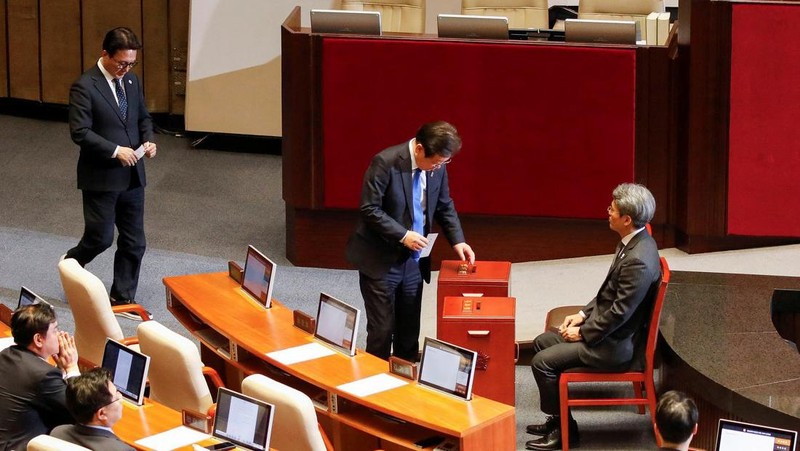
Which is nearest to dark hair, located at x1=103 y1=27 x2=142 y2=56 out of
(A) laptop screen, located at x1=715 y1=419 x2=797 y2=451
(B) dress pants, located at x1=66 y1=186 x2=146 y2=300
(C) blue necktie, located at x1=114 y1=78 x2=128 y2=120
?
(C) blue necktie, located at x1=114 y1=78 x2=128 y2=120

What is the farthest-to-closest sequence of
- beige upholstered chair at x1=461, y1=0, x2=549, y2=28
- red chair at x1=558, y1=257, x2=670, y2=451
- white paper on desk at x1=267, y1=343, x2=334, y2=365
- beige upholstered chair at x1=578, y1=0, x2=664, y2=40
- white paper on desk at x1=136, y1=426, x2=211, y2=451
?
beige upholstered chair at x1=461, y1=0, x2=549, y2=28
beige upholstered chair at x1=578, y1=0, x2=664, y2=40
red chair at x1=558, y1=257, x2=670, y2=451
white paper on desk at x1=267, y1=343, x2=334, y2=365
white paper on desk at x1=136, y1=426, x2=211, y2=451

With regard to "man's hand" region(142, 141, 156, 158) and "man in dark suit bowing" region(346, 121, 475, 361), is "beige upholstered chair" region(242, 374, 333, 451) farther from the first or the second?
"man's hand" region(142, 141, 156, 158)

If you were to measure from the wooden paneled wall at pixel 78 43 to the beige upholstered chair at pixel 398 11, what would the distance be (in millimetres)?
2375

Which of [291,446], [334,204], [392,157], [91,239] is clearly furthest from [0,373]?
[334,204]

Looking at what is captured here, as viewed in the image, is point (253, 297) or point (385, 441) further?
point (253, 297)

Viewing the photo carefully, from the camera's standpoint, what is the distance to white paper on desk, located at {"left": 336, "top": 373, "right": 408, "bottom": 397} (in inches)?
199

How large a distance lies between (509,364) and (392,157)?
1069 mm

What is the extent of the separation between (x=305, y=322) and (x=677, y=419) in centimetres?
217

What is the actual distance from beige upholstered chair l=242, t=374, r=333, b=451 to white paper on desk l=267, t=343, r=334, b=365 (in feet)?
2.32

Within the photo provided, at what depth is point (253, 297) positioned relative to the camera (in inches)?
244

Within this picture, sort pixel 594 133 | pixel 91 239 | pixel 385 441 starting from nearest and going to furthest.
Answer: pixel 385 441, pixel 91 239, pixel 594 133

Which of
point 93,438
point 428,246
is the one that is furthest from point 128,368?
point 428,246

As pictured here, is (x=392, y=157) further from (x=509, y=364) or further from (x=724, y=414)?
(x=724, y=414)

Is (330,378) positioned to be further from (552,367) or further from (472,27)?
(472,27)
